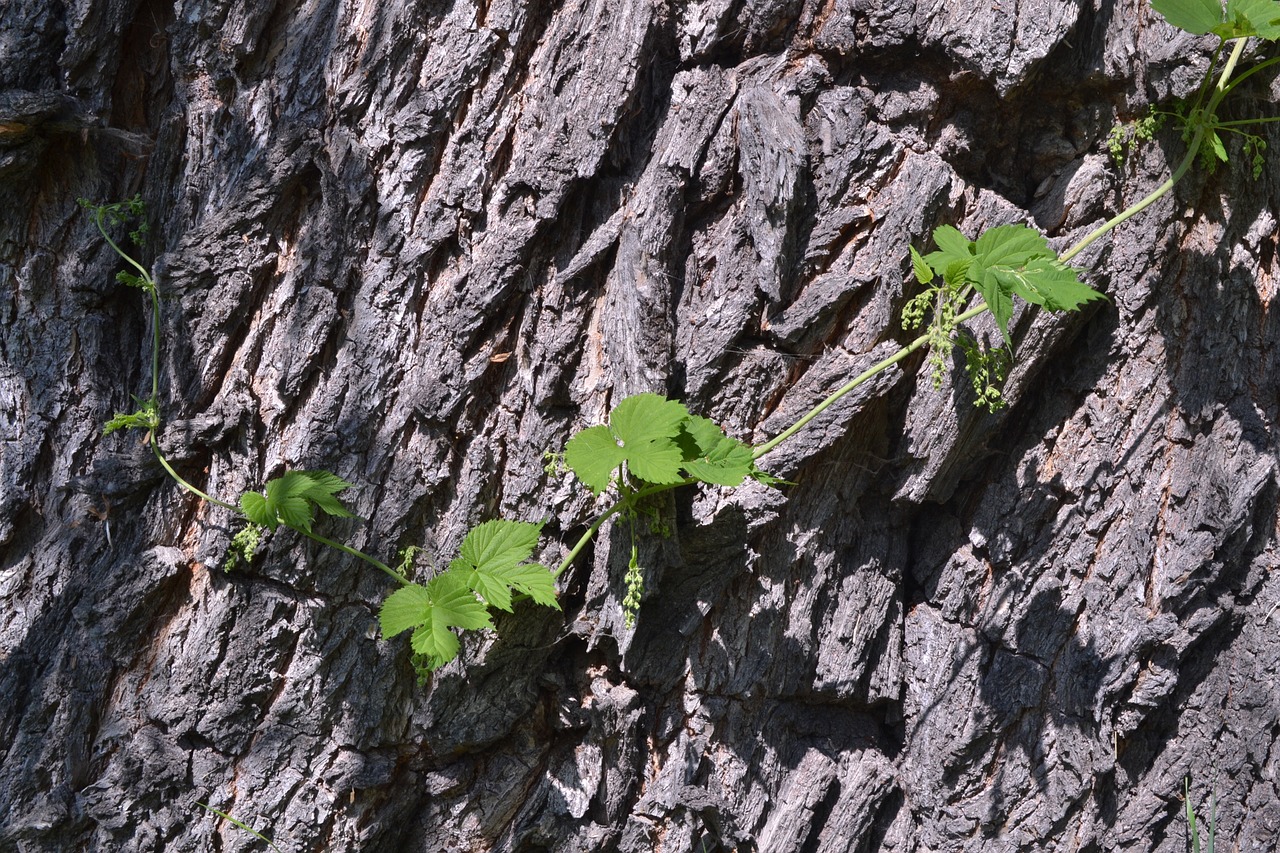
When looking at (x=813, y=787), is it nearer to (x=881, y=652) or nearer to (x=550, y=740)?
(x=881, y=652)

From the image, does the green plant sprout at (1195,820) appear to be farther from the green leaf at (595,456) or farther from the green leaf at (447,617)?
the green leaf at (447,617)

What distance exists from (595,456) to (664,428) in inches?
6.5

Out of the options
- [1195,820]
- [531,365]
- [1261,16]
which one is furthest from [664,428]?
[1195,820]

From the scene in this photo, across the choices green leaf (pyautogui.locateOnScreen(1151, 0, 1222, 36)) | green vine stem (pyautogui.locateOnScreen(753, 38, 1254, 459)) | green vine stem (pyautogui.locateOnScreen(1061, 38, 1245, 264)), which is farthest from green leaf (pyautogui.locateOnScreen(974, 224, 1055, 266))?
green leaf (pyautogui.locateOnScreen(1151, 0, 1222, 36))

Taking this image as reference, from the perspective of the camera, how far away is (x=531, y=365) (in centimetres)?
213

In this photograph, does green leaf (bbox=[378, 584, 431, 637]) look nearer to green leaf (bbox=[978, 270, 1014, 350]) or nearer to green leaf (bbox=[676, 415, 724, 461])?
green leaf (bbox=[676, 415, 724, 461])

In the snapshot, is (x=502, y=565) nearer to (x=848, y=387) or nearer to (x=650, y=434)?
(x=650, y=434)

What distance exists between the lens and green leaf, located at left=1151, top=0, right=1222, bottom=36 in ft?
6.09

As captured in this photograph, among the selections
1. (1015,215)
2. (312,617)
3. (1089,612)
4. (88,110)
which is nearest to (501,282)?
(312,617)

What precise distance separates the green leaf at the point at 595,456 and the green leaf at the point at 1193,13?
5.08 feet

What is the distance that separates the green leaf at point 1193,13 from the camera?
186cm

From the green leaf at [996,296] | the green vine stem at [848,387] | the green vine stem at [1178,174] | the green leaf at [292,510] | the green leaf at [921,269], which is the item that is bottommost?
the green leaf at [292,510]

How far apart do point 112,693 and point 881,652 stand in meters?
2.01

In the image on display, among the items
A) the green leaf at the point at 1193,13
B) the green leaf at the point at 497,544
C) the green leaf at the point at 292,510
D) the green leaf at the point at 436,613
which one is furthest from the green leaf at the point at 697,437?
the green leaf at the point at 1193,13
